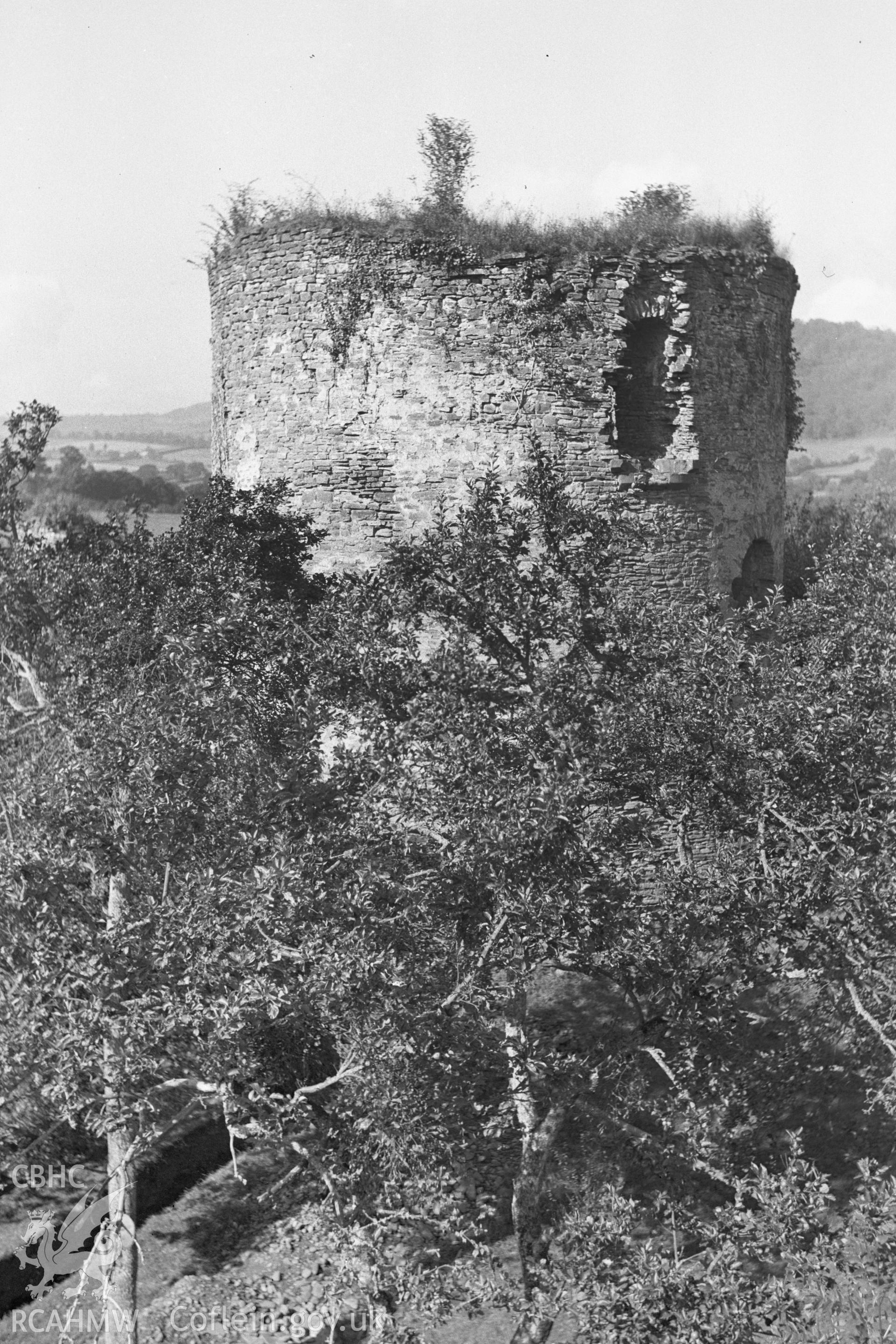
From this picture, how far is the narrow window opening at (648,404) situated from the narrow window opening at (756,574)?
181 cm

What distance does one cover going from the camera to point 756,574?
538 inches

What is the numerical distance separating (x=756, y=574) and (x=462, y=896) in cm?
776

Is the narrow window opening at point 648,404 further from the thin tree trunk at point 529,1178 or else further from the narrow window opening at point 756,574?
the thin tree trunk at point 529,1178

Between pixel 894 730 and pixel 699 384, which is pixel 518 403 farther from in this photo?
pixel 894 730

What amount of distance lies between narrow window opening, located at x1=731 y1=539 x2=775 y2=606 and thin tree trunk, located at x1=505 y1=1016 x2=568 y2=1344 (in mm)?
6547

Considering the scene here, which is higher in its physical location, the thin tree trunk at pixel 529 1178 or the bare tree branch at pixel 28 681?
the bare tree branch at pixel 28 681

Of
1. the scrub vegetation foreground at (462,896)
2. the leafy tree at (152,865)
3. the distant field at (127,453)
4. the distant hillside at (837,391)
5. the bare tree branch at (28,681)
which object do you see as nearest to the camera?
the leafy tree at (152,865)

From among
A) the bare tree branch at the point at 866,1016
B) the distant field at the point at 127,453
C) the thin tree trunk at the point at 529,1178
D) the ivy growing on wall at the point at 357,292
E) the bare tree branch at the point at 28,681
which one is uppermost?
the ivy growing on wall at the point at 357,292

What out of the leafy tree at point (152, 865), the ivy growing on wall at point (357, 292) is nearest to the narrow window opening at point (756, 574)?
the ivy growing on wall at point (357, 292)

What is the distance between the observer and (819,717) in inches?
286

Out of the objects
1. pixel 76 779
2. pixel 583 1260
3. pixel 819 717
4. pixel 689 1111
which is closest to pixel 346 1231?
pixel 583 1260


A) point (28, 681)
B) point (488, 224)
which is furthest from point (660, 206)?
point (28, 681)

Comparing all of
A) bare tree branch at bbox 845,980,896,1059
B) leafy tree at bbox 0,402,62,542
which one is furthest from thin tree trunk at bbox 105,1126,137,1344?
leafy tree at bbox 0,402,62,542

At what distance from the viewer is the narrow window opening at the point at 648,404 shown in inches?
481
